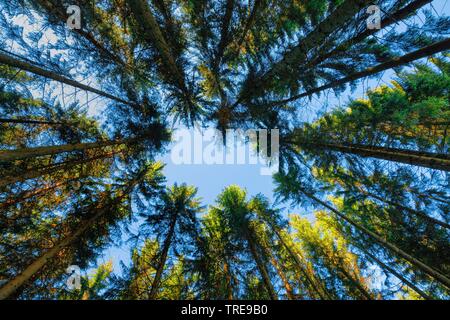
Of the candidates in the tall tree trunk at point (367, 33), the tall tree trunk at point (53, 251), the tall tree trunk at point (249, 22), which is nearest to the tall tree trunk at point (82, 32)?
the tall tree trunk at point (249, 22)

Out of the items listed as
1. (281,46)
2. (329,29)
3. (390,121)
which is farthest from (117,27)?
(390,121)

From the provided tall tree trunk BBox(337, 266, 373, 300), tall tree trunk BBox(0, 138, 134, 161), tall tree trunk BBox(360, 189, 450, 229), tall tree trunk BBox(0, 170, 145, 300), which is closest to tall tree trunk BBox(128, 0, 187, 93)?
tall tree trunk BBox(0, 138, 134, 161)

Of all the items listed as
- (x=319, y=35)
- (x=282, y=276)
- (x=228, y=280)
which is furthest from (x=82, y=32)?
(x=282, y=276)

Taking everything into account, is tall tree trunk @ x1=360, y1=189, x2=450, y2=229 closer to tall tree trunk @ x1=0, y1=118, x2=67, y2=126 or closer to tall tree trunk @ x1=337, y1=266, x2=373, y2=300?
tall tree trunk @ x1=337, y1=266, x2=373, y2=300

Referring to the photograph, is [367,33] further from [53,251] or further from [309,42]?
[53,251]

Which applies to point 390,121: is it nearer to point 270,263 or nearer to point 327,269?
point 327,269

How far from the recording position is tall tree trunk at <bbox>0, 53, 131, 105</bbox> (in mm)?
4633

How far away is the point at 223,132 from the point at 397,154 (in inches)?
222

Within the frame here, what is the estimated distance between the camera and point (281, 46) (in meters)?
5.43

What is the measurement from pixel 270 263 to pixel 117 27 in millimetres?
10244

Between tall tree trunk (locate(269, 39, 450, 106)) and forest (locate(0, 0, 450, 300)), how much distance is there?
4 centimetres

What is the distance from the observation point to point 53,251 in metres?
5.07

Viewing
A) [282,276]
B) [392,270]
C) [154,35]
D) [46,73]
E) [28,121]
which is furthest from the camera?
[282,276]

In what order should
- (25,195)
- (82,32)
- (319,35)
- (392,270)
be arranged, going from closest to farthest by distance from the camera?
(319,35) → (82,32) → (25,195) → (392,270)
